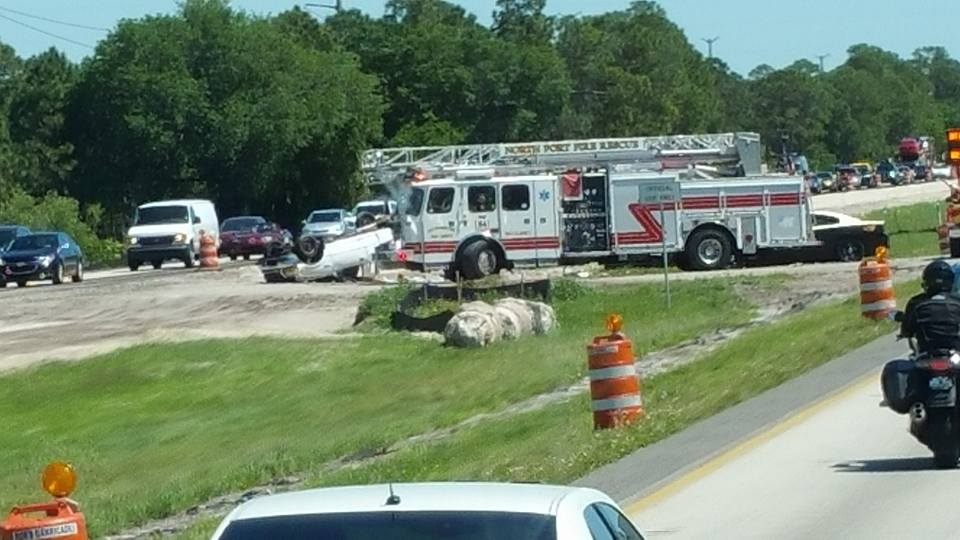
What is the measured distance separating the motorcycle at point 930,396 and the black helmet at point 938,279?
18.7 inches

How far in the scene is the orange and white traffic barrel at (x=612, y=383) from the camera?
20.5 metres

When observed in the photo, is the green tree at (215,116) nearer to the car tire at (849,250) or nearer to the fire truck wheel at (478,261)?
the car tire at (849,250)

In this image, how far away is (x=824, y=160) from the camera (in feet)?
621

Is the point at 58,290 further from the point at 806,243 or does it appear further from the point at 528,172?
the point at 806,243

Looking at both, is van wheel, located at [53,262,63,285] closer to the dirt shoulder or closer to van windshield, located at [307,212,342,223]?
the dirt shoulder

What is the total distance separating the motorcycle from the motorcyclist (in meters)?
0.09

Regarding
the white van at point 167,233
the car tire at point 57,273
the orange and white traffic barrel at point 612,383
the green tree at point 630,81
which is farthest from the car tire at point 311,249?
the green tree at point 630,81

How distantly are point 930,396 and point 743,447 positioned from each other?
3.16m

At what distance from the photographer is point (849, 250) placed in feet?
170

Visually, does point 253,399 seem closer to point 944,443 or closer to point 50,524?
point 944,443

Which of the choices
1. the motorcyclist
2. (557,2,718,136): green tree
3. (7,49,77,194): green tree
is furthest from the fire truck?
(557,2,718,136): green tree

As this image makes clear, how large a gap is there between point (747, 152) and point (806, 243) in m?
3.08

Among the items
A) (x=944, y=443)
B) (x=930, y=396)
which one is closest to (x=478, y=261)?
(x=944, y=443)

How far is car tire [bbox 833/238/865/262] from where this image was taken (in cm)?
5159
